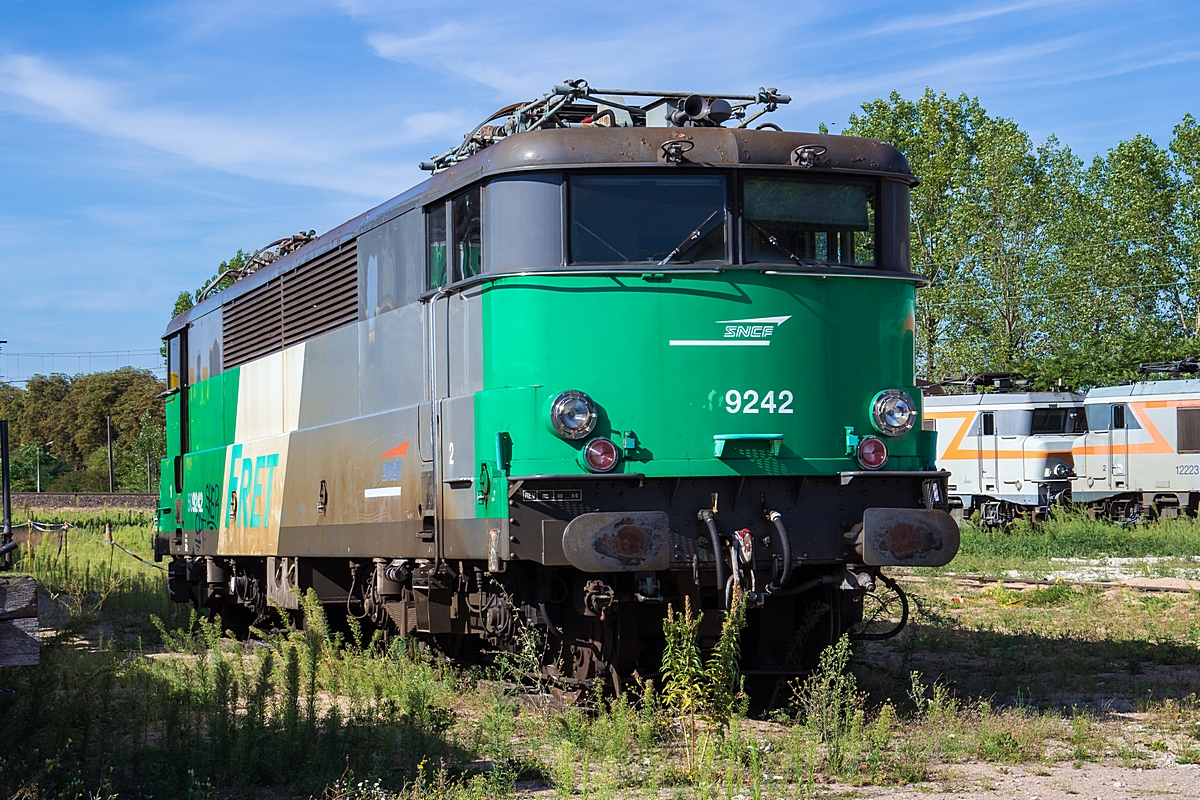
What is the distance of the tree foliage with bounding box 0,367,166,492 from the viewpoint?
9350 centimetres

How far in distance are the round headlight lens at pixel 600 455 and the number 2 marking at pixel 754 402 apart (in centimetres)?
79

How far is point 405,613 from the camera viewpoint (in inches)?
414

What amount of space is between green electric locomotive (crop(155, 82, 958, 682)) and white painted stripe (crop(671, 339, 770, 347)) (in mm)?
14

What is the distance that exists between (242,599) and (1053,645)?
8.00 m

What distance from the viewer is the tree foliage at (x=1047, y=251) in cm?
4547

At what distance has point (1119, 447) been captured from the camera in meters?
32.1

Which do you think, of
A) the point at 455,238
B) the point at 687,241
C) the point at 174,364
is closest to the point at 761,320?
the point at 687,241

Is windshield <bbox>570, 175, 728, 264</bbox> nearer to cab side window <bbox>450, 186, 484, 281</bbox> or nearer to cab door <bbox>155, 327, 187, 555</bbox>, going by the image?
cab side window <bbox>450, 186, 484, 281</bbox>

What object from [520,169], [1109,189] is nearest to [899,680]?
[520,169]

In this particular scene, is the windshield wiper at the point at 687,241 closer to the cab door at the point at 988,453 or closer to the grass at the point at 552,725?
the grass at the point at 552,725

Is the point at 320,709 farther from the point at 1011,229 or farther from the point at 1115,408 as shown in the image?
A: the point at 1011,229

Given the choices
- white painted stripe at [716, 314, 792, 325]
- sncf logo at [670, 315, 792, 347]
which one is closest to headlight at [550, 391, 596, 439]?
sncf logo at [670, 315, 792, 347]

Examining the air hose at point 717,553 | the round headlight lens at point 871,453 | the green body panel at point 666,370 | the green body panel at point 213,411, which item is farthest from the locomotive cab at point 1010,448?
the air hose at point 717,553

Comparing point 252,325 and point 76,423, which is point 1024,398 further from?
point 76,423
